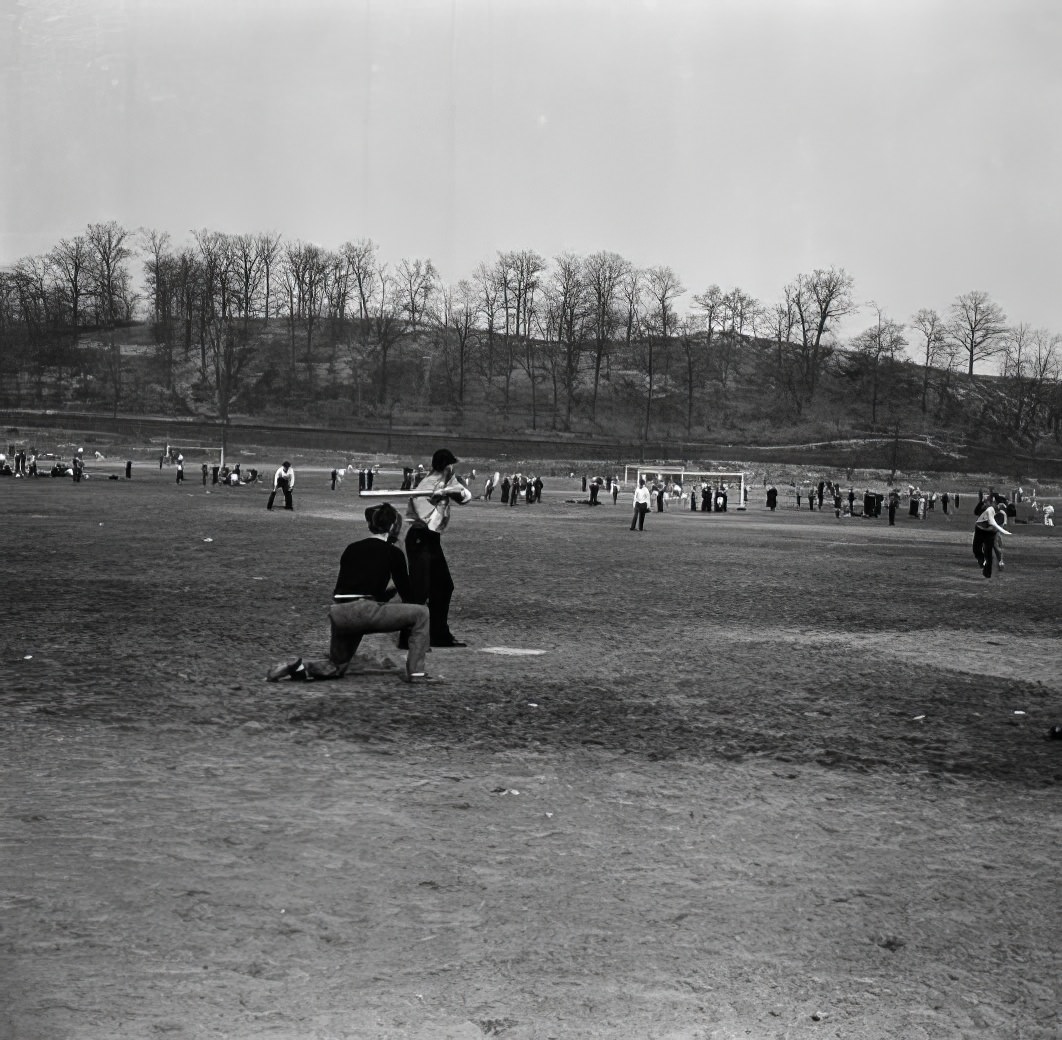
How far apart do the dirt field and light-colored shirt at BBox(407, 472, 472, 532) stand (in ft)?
4.12

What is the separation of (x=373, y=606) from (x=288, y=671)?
2.88 feet

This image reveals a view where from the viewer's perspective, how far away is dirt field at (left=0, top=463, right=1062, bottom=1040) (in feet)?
11.7

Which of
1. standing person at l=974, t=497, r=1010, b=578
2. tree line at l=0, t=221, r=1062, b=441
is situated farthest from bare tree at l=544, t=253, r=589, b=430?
standing person at l=974, t=497, r=1010, b=578

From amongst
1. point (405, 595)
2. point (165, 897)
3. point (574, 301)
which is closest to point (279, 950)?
point (165, 897)

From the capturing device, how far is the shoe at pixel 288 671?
8.54 meters

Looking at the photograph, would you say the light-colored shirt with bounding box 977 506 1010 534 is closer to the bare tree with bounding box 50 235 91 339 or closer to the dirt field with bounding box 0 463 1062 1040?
the dirt field with bounding box 0 463 1062 1040

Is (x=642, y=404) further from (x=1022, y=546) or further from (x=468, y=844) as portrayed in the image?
(x=468, y=844)

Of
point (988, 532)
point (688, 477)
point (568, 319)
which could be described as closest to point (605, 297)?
point (568, 319)

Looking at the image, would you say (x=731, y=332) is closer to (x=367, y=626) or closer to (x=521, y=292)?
(x=521, y=292)

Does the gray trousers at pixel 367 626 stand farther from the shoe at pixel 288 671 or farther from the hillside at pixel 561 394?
the hillside at pixel 561 394

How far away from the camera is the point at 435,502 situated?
975 cm

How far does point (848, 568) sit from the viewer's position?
2050 cm

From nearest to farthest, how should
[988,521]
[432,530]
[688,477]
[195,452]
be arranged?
[432,530]
[988,521]
[688,477]
[195,452]

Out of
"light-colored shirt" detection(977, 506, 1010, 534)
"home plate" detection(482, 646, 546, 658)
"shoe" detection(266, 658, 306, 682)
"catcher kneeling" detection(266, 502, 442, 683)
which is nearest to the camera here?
"catcher kneeling" detection(266, 502, 442, 683)
